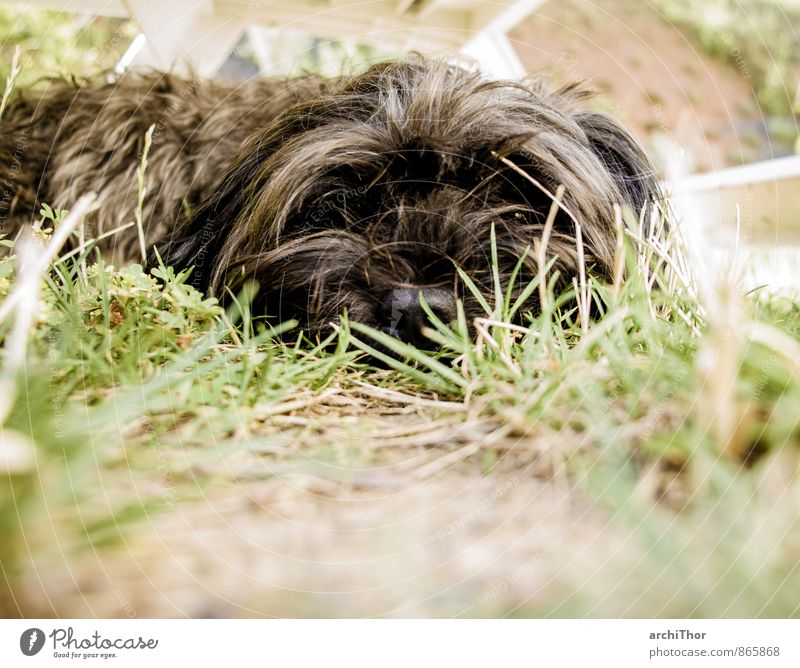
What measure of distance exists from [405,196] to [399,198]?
25mm

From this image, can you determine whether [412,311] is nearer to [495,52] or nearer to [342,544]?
[342,544]

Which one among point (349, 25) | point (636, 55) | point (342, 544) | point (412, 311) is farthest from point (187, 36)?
point (342, 544)

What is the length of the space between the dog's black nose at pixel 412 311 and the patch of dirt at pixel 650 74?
1.51m

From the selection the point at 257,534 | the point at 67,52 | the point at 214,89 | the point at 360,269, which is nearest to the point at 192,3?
the point at 214,89

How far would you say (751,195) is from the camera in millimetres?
3988

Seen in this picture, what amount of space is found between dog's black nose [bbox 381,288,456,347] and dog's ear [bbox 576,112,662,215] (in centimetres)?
130

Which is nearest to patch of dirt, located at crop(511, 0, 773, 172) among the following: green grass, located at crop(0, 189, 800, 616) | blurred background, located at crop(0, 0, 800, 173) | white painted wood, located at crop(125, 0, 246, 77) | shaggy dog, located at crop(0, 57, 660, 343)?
blurred background, located at crop(0, 0, 800, 173)

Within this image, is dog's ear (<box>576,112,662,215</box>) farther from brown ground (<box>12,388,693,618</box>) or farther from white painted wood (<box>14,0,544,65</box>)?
brown ground (<box>12,388,693,618</box>)

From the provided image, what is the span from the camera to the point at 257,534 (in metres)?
1.30

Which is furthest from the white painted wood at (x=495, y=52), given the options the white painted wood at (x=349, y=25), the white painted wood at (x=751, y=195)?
the white painted wood at (x=751, y=195)

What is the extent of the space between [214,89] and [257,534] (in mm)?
3503

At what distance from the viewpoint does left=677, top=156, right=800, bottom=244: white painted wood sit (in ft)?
12.5

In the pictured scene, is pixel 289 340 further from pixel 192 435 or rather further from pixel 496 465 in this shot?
pixel 496 465

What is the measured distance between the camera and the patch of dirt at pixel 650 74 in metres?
3.44
